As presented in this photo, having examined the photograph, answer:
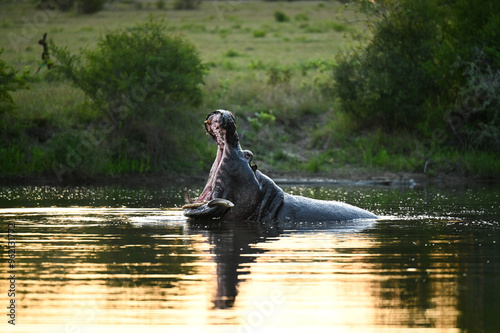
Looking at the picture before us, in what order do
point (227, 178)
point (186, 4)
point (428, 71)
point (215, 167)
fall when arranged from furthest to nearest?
1. point (186, 4)
2. point (428, 71)
3. point (215, 167)
4. point (227, 178)

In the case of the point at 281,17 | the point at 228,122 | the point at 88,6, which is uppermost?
the point at 88,6

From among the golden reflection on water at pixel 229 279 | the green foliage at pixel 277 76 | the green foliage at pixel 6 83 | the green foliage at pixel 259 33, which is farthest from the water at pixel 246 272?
the green foliage at pixel 259 33

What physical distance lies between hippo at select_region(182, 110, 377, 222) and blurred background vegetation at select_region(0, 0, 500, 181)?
11967 mm

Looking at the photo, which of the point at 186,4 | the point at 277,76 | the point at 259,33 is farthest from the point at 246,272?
the point at 186,4

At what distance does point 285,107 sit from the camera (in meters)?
32.2

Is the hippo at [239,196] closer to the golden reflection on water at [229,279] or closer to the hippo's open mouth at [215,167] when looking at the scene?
the hippo's open mouth at [215,167]

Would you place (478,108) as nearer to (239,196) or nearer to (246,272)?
(239,196)

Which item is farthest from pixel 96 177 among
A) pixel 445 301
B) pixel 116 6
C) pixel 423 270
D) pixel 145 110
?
pixel 116 6

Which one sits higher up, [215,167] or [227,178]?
[215,167]

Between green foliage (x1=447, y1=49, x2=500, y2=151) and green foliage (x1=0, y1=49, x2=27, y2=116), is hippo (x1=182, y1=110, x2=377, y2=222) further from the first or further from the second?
green foliage (x1=0, y1=49, x2=27, y2=116)

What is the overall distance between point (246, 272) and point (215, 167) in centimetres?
402

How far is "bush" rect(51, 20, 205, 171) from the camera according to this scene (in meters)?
26.6

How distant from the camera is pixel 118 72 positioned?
26.7m

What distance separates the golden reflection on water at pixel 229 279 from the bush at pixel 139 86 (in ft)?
41.8
